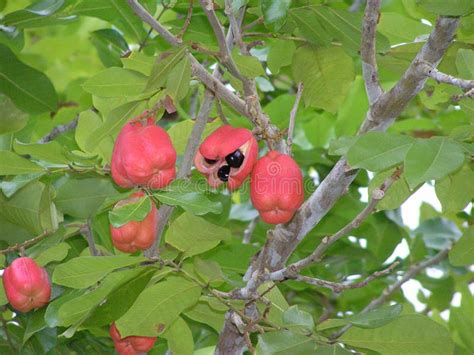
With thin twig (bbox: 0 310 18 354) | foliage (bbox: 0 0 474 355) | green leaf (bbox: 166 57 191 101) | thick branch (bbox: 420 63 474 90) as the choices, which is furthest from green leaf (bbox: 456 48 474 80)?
thin twig (bbox: 0 310 18 354)

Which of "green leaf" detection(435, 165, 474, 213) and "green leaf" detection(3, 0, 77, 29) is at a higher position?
"green leaf" detection(3, 0, 77, 29)

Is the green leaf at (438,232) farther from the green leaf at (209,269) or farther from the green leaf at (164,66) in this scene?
the green leaf at (164,66)

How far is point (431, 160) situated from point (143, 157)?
0.47 m

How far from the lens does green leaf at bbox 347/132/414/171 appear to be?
1.37 m

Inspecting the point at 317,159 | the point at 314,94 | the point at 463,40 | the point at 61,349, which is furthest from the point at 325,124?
the point at 61,349

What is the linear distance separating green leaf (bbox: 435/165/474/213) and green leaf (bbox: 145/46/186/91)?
1.79 feet

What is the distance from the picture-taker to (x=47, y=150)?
1786mm

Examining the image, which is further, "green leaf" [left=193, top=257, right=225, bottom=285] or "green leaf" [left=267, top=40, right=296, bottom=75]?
"green leaf" [left=267, top=40, right=296, bottom=75]

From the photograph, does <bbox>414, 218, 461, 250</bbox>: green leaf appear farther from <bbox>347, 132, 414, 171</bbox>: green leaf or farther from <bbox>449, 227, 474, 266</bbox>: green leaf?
<bbox>347, 132, 414, 171</bbox>: green leaf

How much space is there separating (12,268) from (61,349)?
1.05ft

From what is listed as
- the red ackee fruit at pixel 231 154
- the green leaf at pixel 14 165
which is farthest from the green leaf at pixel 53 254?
the red ackee fruit at pixel 231 154

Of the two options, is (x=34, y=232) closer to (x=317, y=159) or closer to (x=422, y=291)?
(x=317, y=159)

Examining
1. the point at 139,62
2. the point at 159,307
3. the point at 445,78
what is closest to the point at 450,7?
the point at 445,78

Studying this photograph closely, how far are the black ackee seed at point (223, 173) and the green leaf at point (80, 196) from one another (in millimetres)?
373
